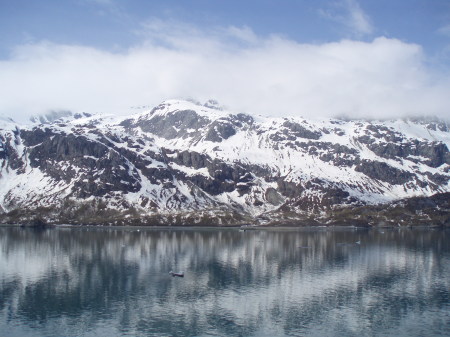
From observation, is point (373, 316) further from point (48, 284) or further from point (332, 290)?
point (48, 284)

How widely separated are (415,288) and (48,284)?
272ft

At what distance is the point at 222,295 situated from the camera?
101 metres

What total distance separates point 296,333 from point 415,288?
48.3 metres

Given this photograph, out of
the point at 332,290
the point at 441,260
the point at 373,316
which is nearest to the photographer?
the point at 373,316

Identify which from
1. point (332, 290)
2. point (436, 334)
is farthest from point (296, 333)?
point (332, 290)

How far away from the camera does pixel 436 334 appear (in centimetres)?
7550

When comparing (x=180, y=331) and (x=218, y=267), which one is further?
(x=218, y=267)

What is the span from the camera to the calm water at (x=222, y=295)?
3091 inches

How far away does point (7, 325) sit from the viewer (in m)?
76.6

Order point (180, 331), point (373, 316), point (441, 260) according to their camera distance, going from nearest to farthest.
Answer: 1. point (180, 331)
2. point (373, 316)
3. point (441, 260)

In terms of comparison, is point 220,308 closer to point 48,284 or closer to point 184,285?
point 184,285

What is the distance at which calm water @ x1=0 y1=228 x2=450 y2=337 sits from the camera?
78500 mm

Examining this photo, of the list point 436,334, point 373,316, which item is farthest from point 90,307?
point 436,334

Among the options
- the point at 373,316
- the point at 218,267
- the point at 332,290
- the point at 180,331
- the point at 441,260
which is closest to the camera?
the point at 180,331
